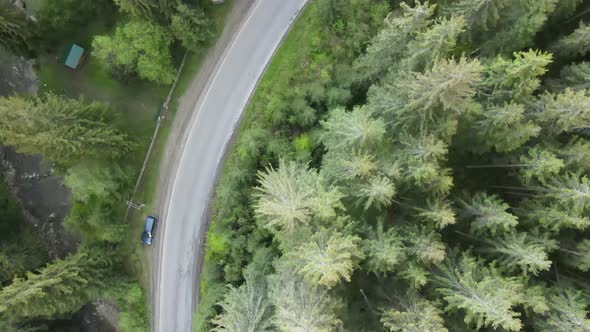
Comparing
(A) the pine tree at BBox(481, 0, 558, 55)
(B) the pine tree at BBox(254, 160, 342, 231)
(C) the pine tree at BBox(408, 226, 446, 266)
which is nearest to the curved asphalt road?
(B) the pine tree at BBox(254, 160, 342, 231)

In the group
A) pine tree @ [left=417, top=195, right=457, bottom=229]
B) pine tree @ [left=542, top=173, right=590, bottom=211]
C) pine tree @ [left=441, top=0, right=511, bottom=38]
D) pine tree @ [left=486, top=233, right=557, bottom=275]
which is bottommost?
pine tree @ [left=486, top=233, right=557, bottom=275]

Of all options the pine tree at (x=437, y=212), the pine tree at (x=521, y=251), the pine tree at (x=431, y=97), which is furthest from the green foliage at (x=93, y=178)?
the pine tree at (x=521, y=251)

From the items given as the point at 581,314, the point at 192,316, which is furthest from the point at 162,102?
the point at 581,314

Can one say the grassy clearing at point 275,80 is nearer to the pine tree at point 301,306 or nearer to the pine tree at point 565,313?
the pine tree at point 301,306

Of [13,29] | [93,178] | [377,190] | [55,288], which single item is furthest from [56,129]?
[377,190]

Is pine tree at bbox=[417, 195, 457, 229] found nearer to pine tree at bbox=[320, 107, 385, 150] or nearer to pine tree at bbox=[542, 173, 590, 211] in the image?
pine tree at bbox=[320, 107, 385, 150]

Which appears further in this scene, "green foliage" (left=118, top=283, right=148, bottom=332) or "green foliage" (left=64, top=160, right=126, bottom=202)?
"green foliage" (left=118, top=283, right=148, bottom=332)
